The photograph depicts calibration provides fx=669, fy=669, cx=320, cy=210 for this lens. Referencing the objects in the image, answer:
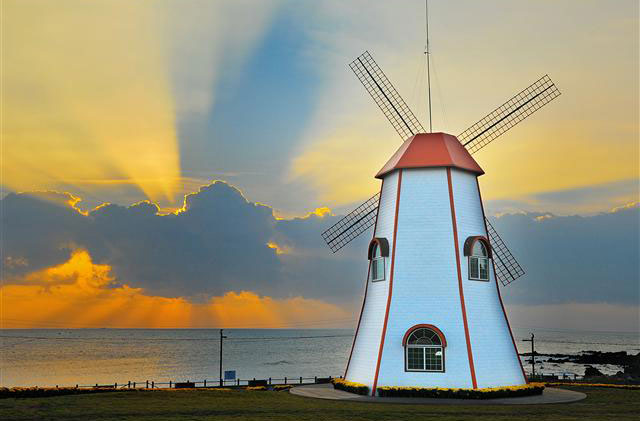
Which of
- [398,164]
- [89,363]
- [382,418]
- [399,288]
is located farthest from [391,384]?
[89,363]

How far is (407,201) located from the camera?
2809cm

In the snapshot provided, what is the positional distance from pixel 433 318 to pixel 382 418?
7195 mm

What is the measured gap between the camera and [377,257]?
28938mm

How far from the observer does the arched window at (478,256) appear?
1083 inches

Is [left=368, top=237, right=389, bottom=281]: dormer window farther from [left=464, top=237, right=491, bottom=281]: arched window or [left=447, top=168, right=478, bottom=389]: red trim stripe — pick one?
[left=464, top=237, right=491, bottom=281]: arched window

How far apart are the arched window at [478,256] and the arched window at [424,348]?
2.94m

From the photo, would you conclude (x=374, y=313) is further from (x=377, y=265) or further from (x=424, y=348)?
(x=424, y=348)

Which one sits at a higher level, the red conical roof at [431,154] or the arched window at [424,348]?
the red conical roof at [431,154]

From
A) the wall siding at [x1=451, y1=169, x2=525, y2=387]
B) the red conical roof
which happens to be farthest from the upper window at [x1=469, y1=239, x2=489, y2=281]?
the red conical roof

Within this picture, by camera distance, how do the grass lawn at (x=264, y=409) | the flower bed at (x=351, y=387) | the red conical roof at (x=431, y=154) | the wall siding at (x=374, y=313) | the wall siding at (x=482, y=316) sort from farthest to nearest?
the red conical roof at (x=431, y=154) → the wall siding at (x=374, y=313) → the flower bed at (x=351, y=387) → the wall siding at (x=482, y=316) → the grass lawn at (x=264, y=409)

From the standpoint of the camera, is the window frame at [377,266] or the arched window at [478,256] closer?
the arched window at [478,256]

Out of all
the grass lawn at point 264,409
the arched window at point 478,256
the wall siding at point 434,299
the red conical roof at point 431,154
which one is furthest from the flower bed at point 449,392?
the red conical roof at point 431,154

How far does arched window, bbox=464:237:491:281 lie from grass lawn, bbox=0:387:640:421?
5.85 metres

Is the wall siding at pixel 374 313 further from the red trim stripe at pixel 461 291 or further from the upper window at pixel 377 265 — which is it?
the red trim stripe at pixel 461 291
